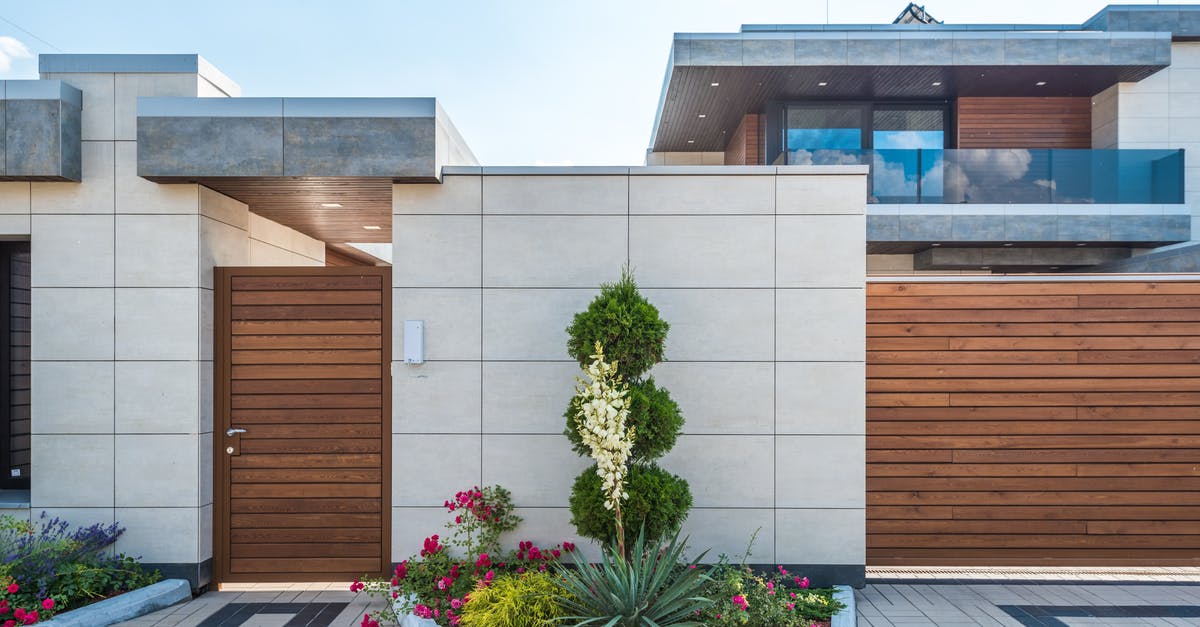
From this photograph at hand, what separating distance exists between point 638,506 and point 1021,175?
10.5 m

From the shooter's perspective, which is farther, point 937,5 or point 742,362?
point 937,5

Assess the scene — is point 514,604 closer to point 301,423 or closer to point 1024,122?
point 301,423

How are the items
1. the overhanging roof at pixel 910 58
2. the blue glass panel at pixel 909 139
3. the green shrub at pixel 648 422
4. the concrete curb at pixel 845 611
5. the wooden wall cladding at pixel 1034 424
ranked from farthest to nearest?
the blue glass panel at pixel 909 139 < the overhanging roof at pixel 910 58 < the wooden wall cladding at pixel 1034 424 < the concrete curb at pixel 845 611 < the green shrub at pixel 648 422

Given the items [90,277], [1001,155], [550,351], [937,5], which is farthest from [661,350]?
[937,5]

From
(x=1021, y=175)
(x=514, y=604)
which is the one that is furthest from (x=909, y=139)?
(x=514, y=604)

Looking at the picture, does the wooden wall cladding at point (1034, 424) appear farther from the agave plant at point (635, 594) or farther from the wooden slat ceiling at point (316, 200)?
the wooden slat ceiling at point (316, 200)

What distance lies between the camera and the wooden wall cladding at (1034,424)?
17.5 feet

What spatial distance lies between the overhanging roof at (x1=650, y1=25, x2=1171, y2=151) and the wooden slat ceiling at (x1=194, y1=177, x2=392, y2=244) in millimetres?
7089

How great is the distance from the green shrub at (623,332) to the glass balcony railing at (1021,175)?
25.6 feet

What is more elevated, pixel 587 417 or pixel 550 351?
pixel 550 351

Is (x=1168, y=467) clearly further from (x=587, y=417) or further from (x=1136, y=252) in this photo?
(x=1136, y=252)

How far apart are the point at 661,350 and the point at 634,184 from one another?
4.91 ft

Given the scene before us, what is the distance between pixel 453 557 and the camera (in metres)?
4.89

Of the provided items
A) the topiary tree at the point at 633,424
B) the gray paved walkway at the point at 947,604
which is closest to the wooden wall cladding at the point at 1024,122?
the gray paved walkway at the point at 947,604
